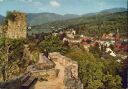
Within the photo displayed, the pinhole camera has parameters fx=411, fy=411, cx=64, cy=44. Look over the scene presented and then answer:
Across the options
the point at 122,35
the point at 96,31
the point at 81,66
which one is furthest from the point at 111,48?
the point at 81,66

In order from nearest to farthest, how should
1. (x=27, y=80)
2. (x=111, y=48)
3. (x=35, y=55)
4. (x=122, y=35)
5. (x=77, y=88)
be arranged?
(x=77, y=88)
(x=27, y=80)
(x=35, y=55)
(x=111, y=48)
(x=122, y=35)

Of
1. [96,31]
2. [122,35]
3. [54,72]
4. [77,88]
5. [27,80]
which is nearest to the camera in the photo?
[77,88]

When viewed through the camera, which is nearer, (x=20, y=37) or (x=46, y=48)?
(x=46, y=48)

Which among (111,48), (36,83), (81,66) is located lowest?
(111,48)

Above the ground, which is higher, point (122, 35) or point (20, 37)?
point (20, 37)

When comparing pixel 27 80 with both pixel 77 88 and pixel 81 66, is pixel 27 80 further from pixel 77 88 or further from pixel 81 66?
pixel 81 66

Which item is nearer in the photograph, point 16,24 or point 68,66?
point 68,66

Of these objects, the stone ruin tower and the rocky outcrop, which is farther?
the stone ruin tower

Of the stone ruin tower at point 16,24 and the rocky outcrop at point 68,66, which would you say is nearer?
the rocky outcrop at point 68,66
